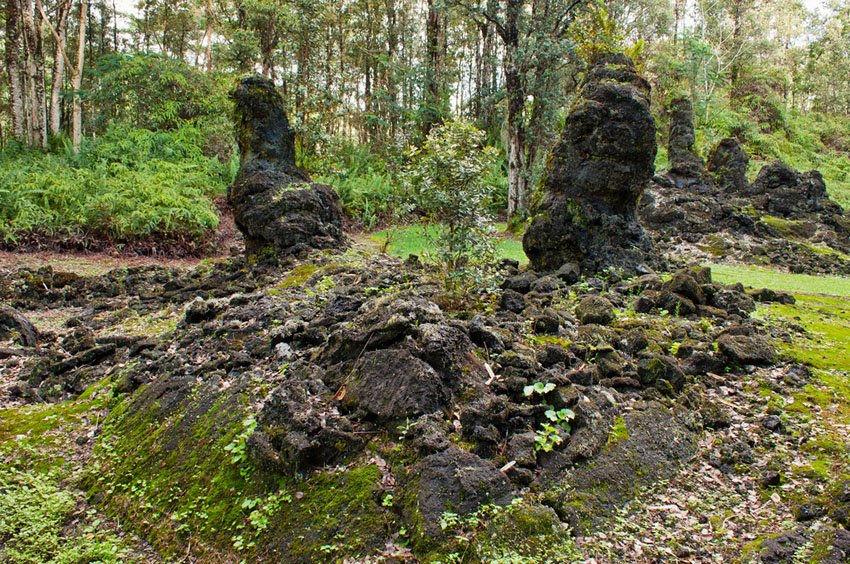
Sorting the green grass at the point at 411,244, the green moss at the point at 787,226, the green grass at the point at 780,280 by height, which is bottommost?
the green grass at the point at 780,280

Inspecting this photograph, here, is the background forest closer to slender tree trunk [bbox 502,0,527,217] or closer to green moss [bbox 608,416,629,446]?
slender tree trunk [bbox 502,0,527,217]

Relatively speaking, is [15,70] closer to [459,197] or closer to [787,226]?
[459,197]

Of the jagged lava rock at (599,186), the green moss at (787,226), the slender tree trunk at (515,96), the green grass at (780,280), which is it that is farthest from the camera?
the slender tree trunk at (515,96)

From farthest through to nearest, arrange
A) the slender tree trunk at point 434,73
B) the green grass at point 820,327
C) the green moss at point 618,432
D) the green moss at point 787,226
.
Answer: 1. the slender tree trunk at point 434,73
2. the green moss at point 787,226
3. the green grass at point 820,327
4. the green moss at point 618,432

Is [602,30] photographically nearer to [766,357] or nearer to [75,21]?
[766,357]

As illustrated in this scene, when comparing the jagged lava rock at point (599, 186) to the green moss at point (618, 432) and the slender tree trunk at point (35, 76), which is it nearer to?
the green moss at point (618, 432)

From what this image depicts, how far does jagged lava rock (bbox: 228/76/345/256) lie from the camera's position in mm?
8852

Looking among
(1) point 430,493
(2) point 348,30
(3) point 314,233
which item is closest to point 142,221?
(3) point 314,233

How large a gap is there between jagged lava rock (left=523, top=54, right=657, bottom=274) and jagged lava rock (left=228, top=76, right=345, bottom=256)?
3463 millimetres

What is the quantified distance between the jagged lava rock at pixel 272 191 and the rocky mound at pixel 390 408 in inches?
115

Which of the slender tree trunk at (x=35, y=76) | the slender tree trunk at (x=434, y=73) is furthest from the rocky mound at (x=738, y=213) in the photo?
the slender tree trunk at (x=35, y=76)

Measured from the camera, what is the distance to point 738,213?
43.8ft

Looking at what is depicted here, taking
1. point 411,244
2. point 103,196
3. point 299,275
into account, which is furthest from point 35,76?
point 299,275

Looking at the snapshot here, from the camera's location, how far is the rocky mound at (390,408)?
10.0ft
